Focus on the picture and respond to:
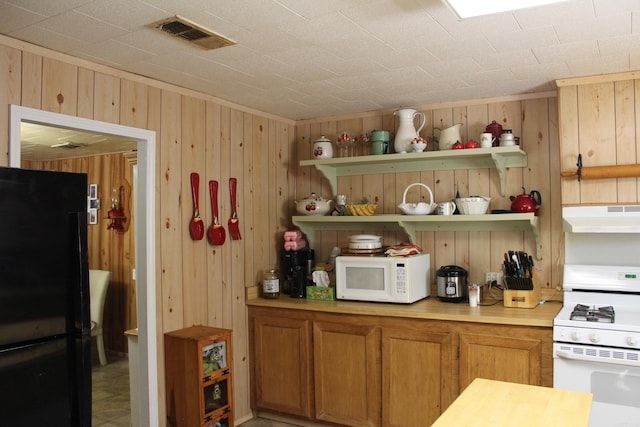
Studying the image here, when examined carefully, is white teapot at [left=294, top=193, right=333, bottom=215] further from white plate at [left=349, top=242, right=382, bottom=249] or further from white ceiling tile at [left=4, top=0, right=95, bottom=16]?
white ceiling tile at [left=4, top=0, right=95, bottom=16]

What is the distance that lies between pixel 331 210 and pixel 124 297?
268cm

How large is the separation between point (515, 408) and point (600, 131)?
1.96 meters

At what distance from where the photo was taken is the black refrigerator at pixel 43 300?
1.66 meters

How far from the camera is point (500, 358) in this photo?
10.0 ft

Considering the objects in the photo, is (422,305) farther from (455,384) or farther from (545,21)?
(545,21)

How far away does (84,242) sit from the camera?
1.86 metres

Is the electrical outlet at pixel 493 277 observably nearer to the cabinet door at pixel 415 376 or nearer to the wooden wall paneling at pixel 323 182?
the cabinet door at pixel 415 376

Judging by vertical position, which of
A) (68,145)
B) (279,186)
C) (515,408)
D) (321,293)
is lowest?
(515,408)

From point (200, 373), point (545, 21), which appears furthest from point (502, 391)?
point (200, 373)

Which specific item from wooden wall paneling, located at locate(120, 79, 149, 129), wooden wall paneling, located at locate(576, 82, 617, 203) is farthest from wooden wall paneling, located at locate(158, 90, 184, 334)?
wooden wall paneling, located at locate(576, 82, 617, 203)

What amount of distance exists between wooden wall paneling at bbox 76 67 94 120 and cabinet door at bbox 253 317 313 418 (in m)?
1.80

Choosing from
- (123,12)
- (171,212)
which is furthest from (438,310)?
(123,12)

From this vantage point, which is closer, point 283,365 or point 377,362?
point 377,362

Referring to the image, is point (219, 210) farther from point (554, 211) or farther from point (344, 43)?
point (554, 211)
